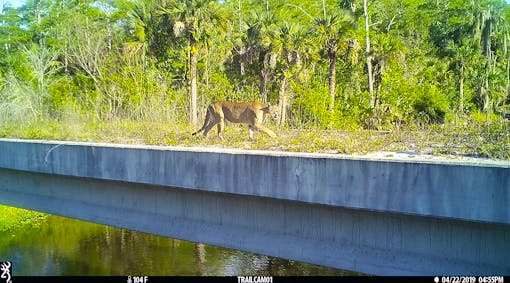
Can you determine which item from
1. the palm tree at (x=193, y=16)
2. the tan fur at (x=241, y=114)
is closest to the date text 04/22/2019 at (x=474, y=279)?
the tan fur at (x=241, y=114)

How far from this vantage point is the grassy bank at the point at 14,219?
1827 centimetres

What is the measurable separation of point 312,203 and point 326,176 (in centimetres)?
43

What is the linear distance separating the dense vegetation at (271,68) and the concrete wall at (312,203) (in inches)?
76.3

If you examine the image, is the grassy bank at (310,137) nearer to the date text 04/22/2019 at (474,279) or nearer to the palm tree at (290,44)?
the date text 04/22/2019 at (474,279)

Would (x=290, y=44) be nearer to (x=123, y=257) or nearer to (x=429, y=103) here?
(x=429, y=103)

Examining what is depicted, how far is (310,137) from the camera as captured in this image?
945 cm

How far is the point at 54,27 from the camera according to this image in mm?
38875

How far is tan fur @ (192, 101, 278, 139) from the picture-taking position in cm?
1011

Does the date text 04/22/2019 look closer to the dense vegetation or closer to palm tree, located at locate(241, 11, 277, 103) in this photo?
the dense vegetation

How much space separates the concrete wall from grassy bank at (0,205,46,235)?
1083cm

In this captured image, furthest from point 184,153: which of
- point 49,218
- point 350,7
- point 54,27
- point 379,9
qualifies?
point 54,27

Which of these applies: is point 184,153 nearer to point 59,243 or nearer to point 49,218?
point 59,243

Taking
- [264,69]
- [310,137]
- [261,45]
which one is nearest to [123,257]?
[310,137]

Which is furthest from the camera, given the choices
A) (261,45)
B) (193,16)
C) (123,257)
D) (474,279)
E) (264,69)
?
(264,69)
